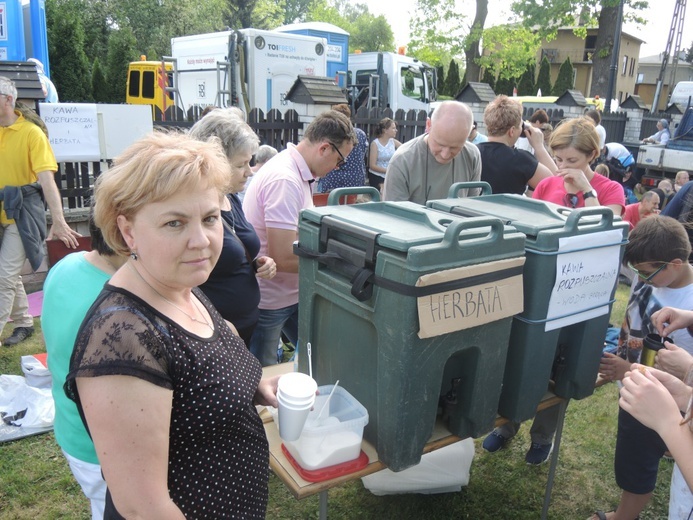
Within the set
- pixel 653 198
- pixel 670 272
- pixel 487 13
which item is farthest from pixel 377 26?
pixel 670 272

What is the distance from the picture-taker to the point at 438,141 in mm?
3242

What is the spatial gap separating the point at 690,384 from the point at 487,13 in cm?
2461

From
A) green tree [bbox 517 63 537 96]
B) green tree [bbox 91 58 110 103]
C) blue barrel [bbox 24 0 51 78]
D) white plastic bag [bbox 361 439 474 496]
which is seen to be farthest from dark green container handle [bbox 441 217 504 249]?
green tree [bbox 517 63 537 96]

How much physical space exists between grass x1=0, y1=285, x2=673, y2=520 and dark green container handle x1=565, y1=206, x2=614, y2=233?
5.28 feet

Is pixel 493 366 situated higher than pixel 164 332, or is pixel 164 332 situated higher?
pixel 164 332

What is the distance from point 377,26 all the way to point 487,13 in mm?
20552

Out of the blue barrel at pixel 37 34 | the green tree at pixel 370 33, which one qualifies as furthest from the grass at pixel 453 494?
the green tree at pixel 370 33

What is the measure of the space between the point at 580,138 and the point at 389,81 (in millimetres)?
11201

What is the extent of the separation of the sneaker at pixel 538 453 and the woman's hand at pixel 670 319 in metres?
1.23

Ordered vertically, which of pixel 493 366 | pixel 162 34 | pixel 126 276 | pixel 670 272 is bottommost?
pixel 493 366

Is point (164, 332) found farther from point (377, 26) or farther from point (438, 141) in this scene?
point (377, 26)

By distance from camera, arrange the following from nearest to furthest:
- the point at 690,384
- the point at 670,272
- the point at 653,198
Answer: the point at 690,384 → the point at 670,272 → the point at 653,198

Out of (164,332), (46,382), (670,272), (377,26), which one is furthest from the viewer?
(377,26)

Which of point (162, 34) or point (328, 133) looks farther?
point (162, 34)
